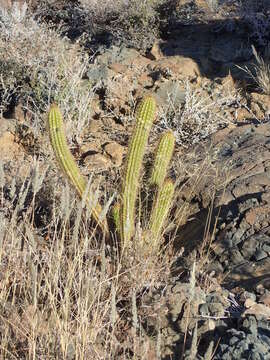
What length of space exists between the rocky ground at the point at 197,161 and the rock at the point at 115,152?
1 centimetres

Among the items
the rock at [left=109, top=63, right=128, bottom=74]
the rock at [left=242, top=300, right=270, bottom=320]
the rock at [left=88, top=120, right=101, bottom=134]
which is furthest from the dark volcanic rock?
the rock at [left=109, top=63, right=128, bottom=74]

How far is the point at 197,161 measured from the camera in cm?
579

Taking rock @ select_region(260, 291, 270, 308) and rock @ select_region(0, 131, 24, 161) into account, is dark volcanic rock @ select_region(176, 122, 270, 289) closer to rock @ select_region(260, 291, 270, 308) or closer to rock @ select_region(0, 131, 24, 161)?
rock @ select_region(260, 291, 270, 308)

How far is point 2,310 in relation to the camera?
317 centimetres

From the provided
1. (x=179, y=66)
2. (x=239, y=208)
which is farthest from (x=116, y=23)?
(x=239, y=208)

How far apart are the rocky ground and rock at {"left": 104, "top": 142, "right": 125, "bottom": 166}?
1 cm

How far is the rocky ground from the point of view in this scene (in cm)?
335

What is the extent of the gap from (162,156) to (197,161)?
1.43 m

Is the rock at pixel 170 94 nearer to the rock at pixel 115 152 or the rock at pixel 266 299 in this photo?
the rock at pixel 115 152

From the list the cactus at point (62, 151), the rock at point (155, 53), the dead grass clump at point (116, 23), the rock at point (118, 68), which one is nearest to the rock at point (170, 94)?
the rock at point (118, 68)

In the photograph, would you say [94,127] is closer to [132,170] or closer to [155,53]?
[155,53]

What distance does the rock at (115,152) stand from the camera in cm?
665

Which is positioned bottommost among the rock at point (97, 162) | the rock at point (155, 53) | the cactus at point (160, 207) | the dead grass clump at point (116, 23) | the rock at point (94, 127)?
the rock at point (97, 162)

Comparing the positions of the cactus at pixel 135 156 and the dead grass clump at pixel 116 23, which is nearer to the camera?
the cactus at pixel 135 156
